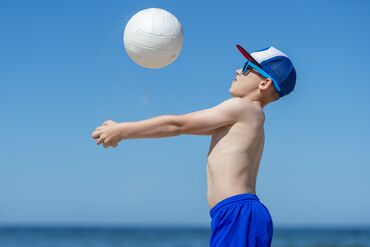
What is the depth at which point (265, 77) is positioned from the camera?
497 centimetres

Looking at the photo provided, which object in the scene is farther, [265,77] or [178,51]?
[178,51]

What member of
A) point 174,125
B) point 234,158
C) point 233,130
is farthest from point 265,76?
point 174,125

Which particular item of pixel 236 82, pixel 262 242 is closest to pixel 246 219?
pixel 262 242

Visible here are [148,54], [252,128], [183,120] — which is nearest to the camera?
[183,120]

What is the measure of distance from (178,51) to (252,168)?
3.98 ft

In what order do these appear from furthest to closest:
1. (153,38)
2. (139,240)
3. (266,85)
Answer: (139,240), (153,38), (266,85)

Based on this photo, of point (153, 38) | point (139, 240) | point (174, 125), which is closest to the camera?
point (174, 125)

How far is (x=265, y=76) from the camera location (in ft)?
16.3

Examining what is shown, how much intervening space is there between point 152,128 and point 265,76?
107 centimetres

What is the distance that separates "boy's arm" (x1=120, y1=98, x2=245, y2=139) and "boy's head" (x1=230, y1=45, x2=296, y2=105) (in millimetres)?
211

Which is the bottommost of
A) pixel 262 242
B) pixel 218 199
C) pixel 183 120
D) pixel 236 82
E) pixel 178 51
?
pixel 262 242

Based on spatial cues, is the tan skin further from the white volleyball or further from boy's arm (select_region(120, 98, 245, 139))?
the white volleyball

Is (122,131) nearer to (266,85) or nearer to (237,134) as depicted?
(237,134)

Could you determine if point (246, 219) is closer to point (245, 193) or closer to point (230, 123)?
point (245, 193)
